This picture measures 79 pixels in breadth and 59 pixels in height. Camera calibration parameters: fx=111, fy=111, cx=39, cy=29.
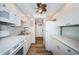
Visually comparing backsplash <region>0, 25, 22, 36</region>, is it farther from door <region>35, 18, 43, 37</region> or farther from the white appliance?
door <region>35, 18, 43, 37</region>

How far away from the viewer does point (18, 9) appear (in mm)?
1789

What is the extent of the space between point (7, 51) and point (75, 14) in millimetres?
1332

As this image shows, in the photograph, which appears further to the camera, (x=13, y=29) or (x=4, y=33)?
(x=13, y=29)

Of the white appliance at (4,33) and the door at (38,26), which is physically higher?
the door at (38,26)

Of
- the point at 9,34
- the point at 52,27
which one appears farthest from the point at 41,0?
the point at 52,27

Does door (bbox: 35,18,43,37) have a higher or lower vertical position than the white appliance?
higher

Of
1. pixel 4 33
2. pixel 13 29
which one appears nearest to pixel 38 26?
pixel 13 29

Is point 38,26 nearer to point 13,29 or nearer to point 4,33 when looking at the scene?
point 13,29

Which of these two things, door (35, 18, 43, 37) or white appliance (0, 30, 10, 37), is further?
door (35, 18, 43, 37)

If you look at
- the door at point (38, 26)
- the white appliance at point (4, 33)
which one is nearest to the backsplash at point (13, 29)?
the white appliance at point (4, 33)

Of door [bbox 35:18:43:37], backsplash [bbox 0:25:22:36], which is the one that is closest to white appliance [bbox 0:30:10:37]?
backsplash [bbox 0:25:22:36]

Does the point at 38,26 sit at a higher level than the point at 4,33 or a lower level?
higher

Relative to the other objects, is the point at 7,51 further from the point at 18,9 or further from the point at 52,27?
the point at 52,27

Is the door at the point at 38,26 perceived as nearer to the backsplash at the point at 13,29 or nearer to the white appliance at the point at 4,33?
the backsplash at the point at 13,29
